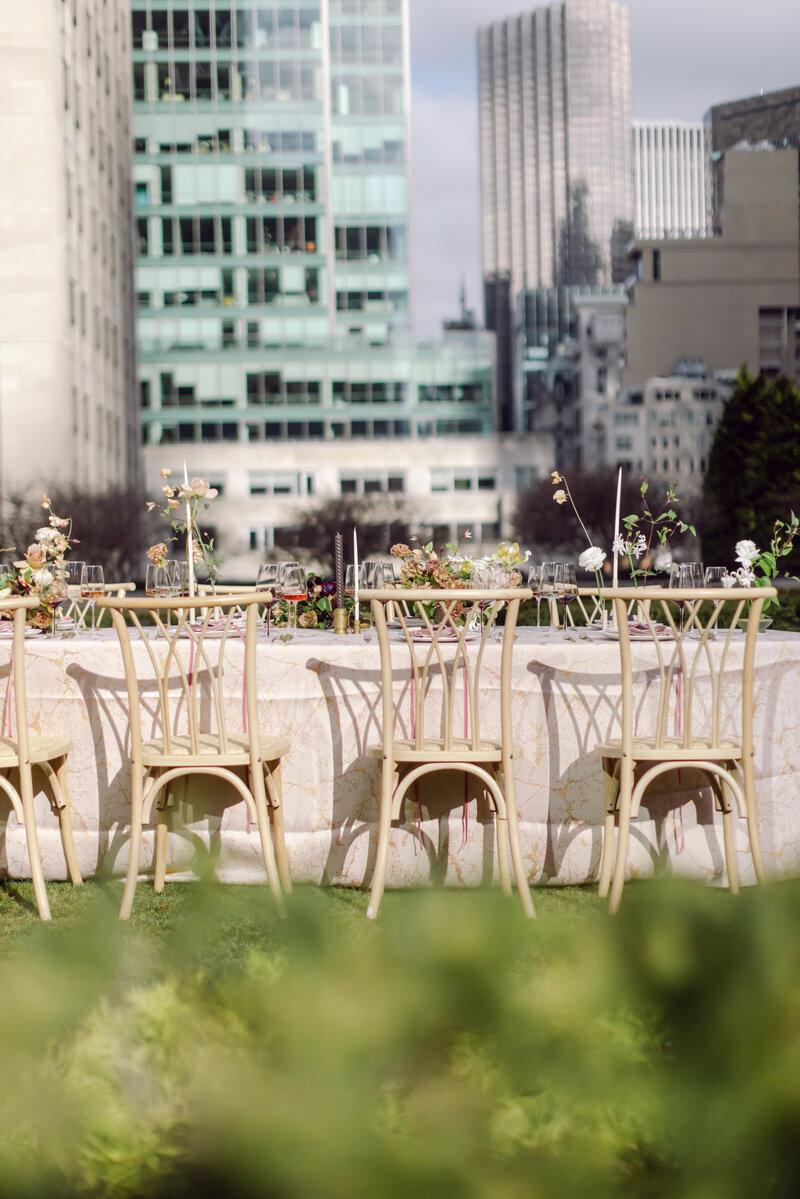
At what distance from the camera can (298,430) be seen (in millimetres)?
43094

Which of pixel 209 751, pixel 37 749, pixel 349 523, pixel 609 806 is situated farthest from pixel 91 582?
pixel 349 523

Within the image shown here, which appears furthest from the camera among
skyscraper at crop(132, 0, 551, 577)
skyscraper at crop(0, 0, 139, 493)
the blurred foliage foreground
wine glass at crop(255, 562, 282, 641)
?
skyscraper at crop(132, 0, 551, 577)

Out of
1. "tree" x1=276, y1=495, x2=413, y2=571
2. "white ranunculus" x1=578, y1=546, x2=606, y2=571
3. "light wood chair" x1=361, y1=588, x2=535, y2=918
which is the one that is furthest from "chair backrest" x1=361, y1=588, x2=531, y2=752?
"tree" x1=276, y1=495, x2=413, y2=571

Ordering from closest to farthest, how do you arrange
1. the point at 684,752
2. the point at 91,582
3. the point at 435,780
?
the point at 684,752, the point at 435,780, the point at 91,582

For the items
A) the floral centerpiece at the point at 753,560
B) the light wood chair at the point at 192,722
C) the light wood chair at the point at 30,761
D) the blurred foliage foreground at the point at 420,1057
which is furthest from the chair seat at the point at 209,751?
the blurred foliage foreground at the point at 420,1057

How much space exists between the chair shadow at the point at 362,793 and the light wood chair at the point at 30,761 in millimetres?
775

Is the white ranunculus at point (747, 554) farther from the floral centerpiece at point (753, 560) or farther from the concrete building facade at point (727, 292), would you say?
→ the concrete building facade at point (727, 292)

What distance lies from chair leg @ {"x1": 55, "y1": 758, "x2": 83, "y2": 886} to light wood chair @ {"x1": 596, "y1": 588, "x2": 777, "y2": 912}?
157 cm

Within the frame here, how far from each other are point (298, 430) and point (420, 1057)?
43246mm

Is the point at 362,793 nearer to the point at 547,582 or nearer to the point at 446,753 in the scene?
the point at 446,753

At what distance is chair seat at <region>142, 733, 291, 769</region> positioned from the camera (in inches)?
127

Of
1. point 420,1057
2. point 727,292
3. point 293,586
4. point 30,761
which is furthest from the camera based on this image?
point 727,292

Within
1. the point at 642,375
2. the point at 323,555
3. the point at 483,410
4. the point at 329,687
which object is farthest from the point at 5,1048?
the point at 642,375

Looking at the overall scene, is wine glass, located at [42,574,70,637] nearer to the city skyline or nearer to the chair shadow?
the chair shadow
